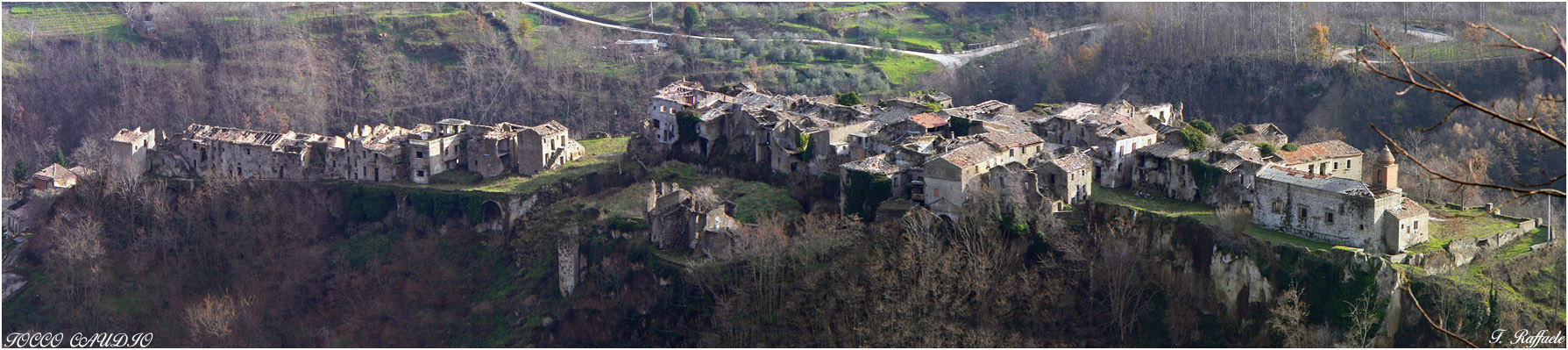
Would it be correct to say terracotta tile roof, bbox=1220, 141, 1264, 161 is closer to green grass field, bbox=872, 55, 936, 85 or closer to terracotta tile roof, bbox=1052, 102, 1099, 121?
terracotta tile roof, bbox=1052, 102, 1099, 121

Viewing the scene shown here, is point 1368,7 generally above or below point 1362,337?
above

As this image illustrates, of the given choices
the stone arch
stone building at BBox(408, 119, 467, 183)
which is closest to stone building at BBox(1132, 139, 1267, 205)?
the stone arch

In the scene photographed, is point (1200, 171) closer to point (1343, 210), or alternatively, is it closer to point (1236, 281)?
point (1236, 281)

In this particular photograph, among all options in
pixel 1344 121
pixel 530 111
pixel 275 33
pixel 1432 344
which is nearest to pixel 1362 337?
pixel 1432 344

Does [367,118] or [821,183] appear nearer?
[821,183]

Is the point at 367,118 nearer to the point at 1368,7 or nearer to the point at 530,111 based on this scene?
the point at 530,111

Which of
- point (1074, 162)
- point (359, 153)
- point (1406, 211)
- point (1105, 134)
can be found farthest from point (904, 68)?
point (1406, 211)
